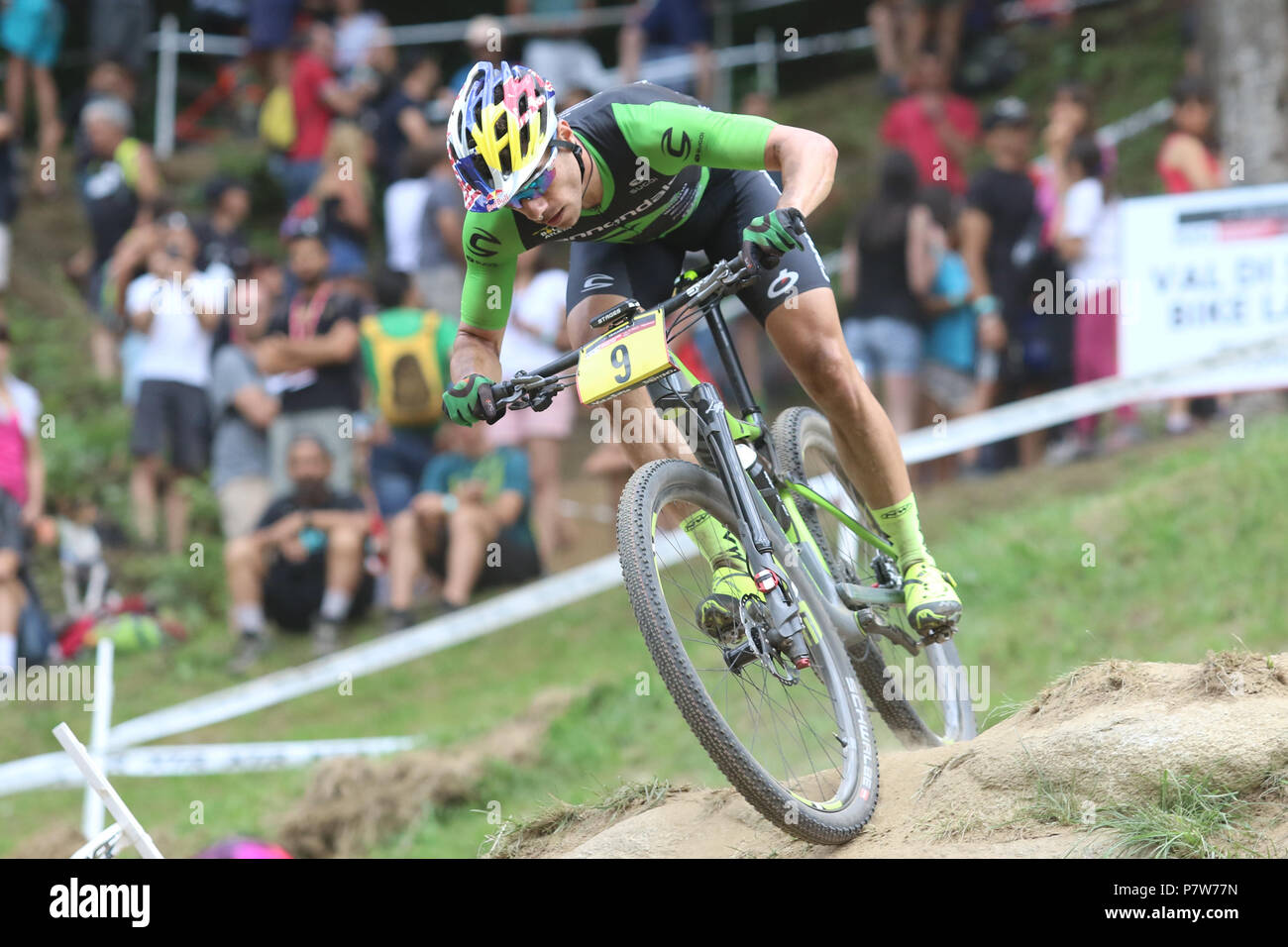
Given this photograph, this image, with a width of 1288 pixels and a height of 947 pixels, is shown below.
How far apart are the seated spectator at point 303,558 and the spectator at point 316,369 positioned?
15cm

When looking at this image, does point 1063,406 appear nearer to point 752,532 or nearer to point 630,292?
point 630,292

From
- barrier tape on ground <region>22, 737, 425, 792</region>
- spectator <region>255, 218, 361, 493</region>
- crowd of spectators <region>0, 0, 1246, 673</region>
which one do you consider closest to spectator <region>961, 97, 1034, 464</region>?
crowd of spectators <region>0, 0, 1246, 673</region>

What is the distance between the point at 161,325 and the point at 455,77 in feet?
17.8

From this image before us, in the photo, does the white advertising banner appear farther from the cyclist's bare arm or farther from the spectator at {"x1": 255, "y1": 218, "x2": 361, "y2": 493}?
the cyclist's bare arm

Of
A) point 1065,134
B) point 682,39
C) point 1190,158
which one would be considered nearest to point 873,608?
point 1065,134

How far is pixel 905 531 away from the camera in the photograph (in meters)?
5.49

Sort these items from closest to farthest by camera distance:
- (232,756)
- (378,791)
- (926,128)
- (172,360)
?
(378,791) → (232,756) → (172,360) → (926,128)

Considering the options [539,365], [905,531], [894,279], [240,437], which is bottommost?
[905,531]

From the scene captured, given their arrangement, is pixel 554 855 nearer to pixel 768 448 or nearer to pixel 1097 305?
pixel 768 448

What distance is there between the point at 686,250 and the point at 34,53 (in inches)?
455

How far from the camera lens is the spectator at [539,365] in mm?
10352

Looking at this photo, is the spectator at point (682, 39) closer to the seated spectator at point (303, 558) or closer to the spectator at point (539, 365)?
the spectator at point (539, 365)

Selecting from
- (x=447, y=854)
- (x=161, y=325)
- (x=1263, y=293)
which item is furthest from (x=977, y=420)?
(x=161, y=325)

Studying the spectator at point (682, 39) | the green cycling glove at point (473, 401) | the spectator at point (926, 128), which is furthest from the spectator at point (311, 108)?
the green cycling glove at point (473, 401)
